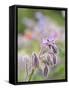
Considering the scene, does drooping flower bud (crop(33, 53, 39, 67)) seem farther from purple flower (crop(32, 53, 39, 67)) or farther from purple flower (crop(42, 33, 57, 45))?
purple flower (crop(42, 33, 57, 45))

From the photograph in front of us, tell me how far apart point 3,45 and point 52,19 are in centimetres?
38

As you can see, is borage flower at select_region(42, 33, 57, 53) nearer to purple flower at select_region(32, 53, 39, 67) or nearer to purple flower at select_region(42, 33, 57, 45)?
purple flower at select_region(42, 33, 57, 45)

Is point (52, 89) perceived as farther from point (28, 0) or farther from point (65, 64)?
point (28, 0)

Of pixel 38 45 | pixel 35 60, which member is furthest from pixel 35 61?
pixel 38 45

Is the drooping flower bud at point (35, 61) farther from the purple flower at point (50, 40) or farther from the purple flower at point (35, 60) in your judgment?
the purple flower at point (50, 40)

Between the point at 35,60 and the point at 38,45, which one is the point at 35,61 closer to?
the point at 35,60

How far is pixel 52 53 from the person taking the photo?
2.22 meters

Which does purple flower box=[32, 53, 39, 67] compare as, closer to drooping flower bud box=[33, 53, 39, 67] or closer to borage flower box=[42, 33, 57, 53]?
drooping flower bud box=[33, 53, 39, 67]

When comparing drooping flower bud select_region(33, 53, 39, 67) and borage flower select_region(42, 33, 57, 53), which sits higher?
borage flower select_region(42, 33, 57, 53)

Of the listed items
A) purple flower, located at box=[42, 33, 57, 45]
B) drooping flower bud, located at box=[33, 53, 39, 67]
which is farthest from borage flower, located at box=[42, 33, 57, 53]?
drooping flower bud, located at box=[33, 53, 39, 67]

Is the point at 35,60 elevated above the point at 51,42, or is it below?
below

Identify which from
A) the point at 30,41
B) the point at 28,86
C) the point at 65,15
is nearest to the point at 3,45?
the point at 30,41

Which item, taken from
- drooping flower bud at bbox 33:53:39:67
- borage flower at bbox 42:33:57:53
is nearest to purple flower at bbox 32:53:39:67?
drooping flower bud at bbox 33:53:39:67

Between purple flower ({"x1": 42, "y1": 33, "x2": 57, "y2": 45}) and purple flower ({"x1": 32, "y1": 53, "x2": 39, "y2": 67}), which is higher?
purple flower ({"x1": 42, "y1": 33, "x2": 57, "y2": 45})
